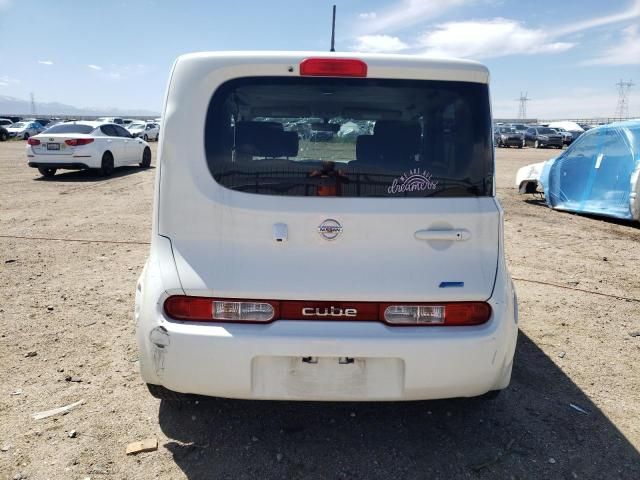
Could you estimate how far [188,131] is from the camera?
8.05 feet

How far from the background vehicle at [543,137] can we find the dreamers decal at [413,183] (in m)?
41.4

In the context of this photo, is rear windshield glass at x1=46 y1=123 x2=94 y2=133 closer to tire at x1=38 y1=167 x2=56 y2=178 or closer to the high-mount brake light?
tire at x1=38 y1=167 x2=56 y2=178

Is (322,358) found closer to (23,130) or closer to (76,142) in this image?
(76,142)

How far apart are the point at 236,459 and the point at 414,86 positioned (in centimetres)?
213

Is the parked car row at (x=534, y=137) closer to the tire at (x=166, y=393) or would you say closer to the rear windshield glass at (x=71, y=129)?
the rear windshield glass at (x=71, y=129)

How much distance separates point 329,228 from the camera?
95.8 inches

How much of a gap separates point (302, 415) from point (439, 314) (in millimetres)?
1171

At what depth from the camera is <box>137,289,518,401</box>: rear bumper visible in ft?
7.68

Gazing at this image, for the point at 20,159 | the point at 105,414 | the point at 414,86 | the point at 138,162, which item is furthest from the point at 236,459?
the point at 20,159

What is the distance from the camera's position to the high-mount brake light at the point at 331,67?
239cm

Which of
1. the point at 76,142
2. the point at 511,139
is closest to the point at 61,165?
the point at 76,142

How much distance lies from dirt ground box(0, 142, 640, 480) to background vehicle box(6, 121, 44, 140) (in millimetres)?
38062

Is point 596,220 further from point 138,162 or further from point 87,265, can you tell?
point 138,162

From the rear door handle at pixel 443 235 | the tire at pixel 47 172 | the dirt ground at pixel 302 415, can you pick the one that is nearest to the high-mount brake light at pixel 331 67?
the rear door handle at pixel 443 235
